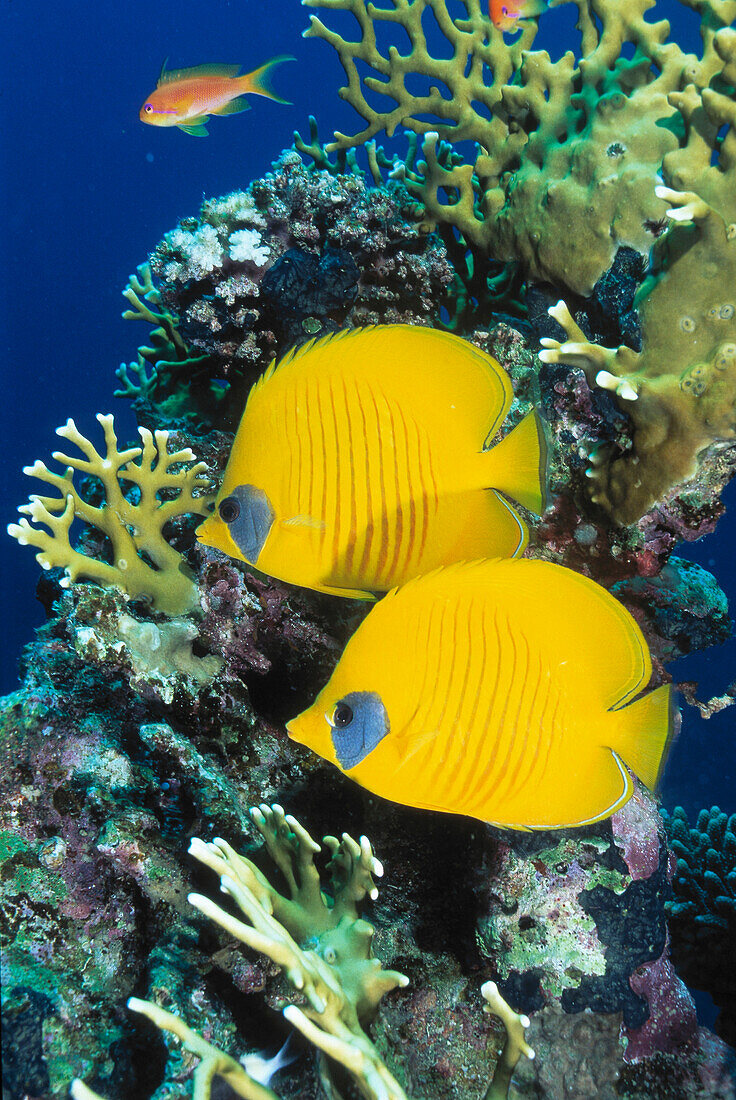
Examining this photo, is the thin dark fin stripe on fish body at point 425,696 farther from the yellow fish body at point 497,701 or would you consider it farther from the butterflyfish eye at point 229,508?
the butterflyfish eye at point 229,508

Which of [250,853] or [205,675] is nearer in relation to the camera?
[250,853]

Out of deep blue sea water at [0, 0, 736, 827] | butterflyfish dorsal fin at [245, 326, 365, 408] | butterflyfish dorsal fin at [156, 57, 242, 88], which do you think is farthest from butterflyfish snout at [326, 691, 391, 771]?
deep blue sea water at [0, 0, 736, 827]

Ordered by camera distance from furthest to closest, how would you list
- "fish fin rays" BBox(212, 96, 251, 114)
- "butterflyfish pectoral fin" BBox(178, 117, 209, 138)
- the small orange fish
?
"butterflyfish pectoral fin" BBox(178, 117, 209, 138) → "fish fin rays" BBox(212, 96, 251, 114) → the small orange fish

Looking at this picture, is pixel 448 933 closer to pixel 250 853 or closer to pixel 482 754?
pixel 250 853

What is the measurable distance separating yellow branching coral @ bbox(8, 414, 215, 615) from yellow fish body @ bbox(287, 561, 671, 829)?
1383 mm

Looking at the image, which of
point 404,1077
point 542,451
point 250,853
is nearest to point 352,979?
point 404,1077

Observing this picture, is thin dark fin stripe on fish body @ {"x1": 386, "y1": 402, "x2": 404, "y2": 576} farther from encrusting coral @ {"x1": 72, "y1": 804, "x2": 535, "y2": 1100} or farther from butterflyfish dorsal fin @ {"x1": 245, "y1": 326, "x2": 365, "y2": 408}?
encrusting coral @ {"x1": 72, "y1": 804, "x2": 535, "y2": 1100}

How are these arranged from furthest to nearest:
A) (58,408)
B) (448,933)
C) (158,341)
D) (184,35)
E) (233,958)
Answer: (184,35) → (58,408) → (158,341) → (448,933) → (233,958)

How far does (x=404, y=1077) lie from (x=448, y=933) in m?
0.47

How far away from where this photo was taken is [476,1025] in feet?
6.36

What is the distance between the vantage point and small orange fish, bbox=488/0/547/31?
3.10m

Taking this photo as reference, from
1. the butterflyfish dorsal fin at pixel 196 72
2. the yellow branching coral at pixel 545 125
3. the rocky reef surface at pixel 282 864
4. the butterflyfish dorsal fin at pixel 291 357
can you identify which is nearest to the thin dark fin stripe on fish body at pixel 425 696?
the butterflyfish dorsal fin at pixel 291 357

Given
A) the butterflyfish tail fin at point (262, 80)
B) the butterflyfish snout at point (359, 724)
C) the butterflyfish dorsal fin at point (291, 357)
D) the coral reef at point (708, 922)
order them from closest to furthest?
the butterflyfish snout at point (359, 724) → the butterflyfish dorsal fin at point (291, 357) → the coral reef at point (708, 922) → the butterflyfish tail fin at point (262, 80)

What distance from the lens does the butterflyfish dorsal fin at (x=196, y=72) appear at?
4.19m
